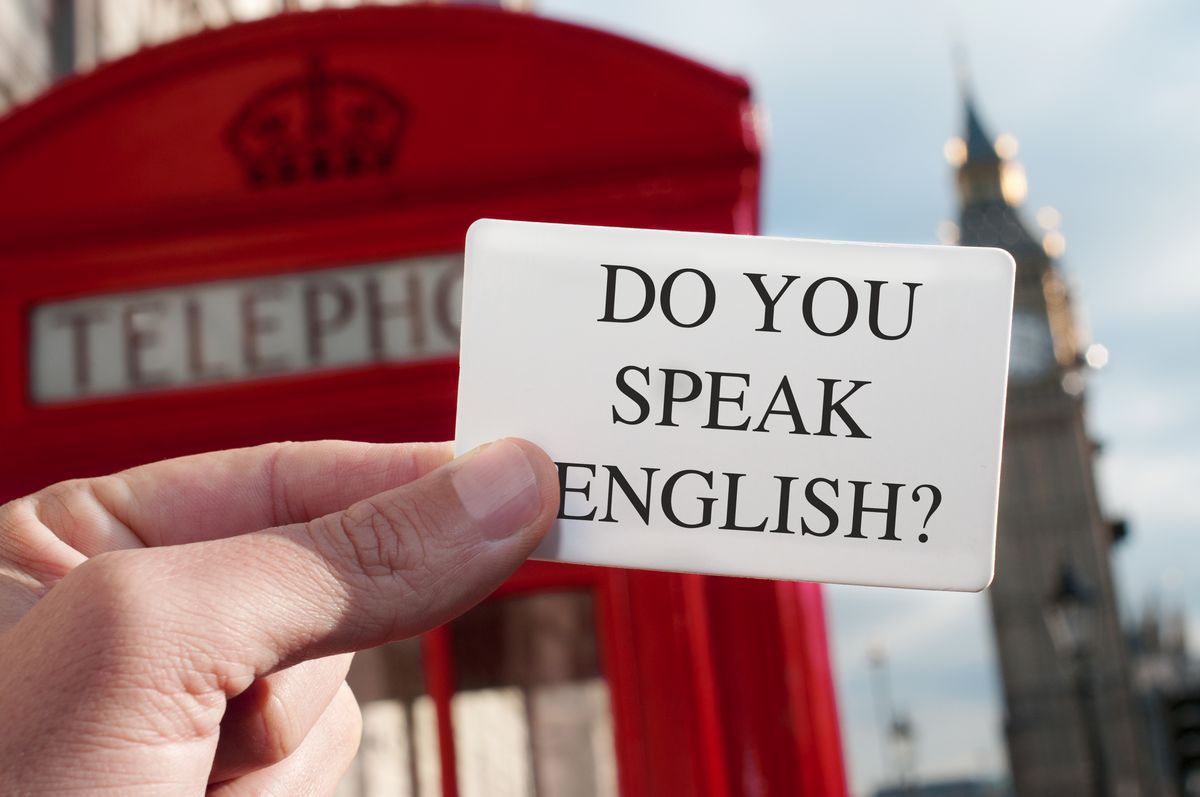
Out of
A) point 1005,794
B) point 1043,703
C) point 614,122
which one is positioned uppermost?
point 614,122

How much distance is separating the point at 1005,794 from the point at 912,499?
62.8m

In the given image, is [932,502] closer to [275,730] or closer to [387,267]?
[275,730]

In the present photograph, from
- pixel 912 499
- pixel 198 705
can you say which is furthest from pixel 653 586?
pixel 198 705

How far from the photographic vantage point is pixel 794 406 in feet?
3.43

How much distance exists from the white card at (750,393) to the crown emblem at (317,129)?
926 mm

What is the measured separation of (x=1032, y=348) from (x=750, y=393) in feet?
170

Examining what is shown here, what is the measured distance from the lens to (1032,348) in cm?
4972

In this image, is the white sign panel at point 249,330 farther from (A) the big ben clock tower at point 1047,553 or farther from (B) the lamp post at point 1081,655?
(A) the big ben clock tower at point 1047,553

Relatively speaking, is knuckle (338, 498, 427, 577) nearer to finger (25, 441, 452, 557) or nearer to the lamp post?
finger (25, 441, 452, 557)

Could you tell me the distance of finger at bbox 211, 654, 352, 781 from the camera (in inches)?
38.2

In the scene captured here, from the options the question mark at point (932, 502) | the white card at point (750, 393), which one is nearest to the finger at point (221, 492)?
the white card at point (750, 393)

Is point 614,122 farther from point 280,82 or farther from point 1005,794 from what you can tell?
point 1005,794

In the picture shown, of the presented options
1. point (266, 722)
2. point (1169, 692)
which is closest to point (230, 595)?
point (266, 722)

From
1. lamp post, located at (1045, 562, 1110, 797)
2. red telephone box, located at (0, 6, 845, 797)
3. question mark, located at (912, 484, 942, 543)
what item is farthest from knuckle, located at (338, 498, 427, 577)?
lamp post, located at (1045, 562, 1110, 797)
